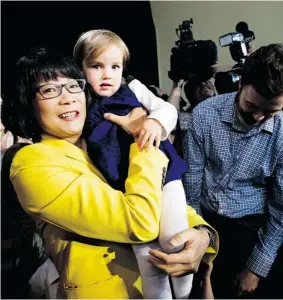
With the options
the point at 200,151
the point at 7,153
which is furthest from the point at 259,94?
the point at 7,153

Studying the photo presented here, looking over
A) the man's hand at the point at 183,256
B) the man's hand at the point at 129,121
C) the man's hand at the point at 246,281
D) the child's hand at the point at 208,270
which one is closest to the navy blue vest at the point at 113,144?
the man's hand at the point at 129,121

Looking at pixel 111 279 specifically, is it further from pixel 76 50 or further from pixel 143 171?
pixel 76 50

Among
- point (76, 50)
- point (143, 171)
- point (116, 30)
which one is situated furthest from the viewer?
point (116, 30)

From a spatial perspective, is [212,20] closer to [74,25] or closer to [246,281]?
[74,25]

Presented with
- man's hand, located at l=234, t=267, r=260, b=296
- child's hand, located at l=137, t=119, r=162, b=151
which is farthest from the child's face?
man's hand, located at l=234, t=267, r=260, b=296

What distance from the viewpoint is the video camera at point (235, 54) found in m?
0.97

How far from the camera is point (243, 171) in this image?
0.94m

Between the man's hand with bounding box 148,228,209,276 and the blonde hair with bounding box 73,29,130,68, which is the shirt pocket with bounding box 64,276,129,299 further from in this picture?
the blonde hair with bounding box 73,29,130,68

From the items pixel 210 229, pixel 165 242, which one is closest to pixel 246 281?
pixel 210 229

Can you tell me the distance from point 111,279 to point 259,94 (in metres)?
0.56

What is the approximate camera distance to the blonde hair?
2.61 feet

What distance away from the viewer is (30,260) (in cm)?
89

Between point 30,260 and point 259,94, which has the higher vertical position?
point 259,94

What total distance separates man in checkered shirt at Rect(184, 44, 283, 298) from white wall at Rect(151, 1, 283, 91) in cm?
8
